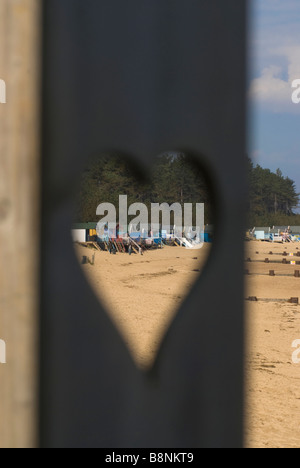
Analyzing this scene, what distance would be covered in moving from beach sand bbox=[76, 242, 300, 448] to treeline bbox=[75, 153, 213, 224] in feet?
0.40

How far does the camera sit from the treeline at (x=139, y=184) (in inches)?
33.4

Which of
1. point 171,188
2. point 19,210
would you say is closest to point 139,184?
point 19,210

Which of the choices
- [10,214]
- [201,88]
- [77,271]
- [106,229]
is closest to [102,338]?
[77,271]

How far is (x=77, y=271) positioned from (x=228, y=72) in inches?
16.4

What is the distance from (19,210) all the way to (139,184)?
0.20 meters

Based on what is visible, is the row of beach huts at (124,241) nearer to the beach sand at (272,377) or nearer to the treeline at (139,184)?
the treeline at (139,184)

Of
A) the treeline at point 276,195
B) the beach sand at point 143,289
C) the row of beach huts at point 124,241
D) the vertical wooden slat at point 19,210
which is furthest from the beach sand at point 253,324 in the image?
the treeline at point 276,195

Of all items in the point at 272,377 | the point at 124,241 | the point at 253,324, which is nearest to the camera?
the point at 253,324

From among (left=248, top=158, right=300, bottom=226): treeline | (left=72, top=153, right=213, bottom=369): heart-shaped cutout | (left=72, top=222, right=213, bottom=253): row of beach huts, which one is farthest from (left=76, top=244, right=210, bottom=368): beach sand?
(left=248, top=158, right=300, bottom=226): treeline

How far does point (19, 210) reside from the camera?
815 millimetres

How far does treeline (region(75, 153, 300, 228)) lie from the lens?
2.84 feet

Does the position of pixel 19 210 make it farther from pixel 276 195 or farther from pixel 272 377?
pixel 276 195

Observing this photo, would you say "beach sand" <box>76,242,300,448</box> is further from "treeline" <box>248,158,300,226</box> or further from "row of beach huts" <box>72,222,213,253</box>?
"treeline" <box>248,158,300,226</box>
